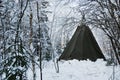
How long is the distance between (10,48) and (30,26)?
7.56 m

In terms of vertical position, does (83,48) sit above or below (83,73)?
above

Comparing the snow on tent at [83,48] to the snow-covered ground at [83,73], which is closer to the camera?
the snow-covered ground at [83,73]

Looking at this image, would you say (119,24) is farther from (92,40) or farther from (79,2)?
(92,40)

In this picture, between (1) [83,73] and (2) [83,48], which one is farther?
(2) [83,48]

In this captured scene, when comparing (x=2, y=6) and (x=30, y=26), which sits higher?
(x=2, y=6)

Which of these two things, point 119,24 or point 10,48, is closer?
point 10,48

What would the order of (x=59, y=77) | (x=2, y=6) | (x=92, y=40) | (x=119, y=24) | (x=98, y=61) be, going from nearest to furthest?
1. (x=119, y=24)
2. (x=2, y=6)
3. (x=59, y=77)
4. (x=98, y=61)
5. (x=92, y=40)

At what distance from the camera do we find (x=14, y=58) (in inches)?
247

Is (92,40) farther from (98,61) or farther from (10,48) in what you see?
(10,48)

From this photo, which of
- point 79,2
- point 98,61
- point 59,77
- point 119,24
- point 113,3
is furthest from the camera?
point 98,61

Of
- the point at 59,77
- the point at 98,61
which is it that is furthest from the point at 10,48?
the point at 98,61

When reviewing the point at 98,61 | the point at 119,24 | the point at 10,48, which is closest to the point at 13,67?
the point at 10,48

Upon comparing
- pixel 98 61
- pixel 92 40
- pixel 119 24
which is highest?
pixel 119 24

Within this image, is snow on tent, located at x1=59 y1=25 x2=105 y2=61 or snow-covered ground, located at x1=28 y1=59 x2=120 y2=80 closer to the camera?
snow-covered ground, located at x1=28 y1=59 x2=120 y2=80
